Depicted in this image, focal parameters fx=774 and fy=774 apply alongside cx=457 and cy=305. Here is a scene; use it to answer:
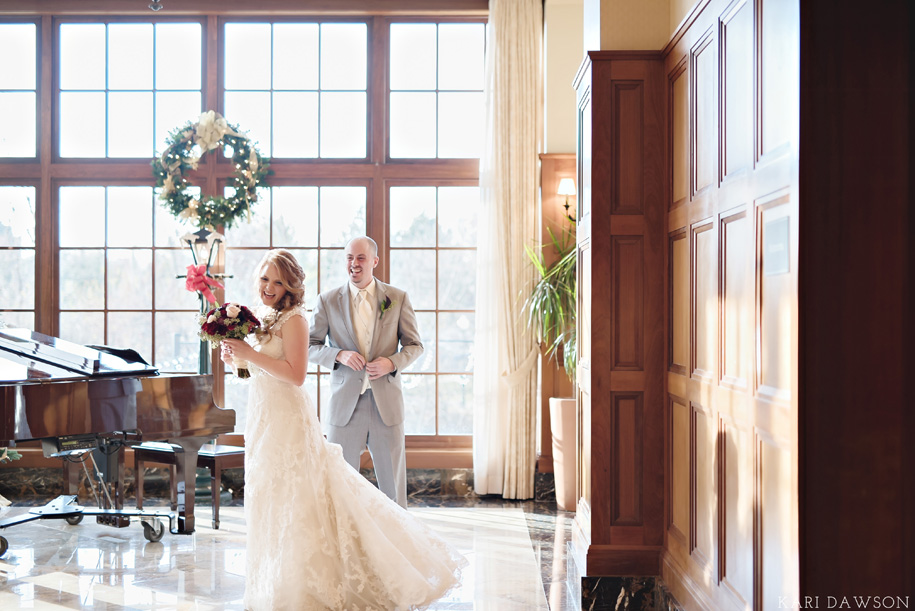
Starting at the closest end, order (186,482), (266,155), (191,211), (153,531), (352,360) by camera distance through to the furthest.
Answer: (352,360)
(153,531)
(186,482)
(191,211)
(266,155)

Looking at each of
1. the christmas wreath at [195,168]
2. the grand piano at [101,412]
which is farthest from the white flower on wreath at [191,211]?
the grand piano at [101,412]

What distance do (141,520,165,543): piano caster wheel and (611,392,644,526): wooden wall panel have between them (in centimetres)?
269

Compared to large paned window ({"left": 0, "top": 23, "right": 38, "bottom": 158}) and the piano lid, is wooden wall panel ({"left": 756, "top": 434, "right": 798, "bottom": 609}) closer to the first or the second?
the piano lid

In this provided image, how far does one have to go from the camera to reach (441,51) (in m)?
6.09

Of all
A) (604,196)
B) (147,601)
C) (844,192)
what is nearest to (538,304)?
(604,196)

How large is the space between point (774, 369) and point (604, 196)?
1.40m

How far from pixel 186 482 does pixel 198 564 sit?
2.22ft

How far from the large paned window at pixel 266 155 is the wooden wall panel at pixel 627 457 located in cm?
270

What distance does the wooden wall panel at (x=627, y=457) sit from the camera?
11.1 ft

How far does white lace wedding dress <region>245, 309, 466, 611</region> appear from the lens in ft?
10.3

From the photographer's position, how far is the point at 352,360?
4.22 m

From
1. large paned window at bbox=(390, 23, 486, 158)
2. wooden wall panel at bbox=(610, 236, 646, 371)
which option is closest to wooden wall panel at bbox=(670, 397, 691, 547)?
wooden wall panel at bbox=(610, 236, 646, 371)

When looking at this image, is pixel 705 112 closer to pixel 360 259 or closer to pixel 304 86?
pixel 360 259

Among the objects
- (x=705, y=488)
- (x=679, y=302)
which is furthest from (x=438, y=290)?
(x=705, y=488)
